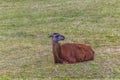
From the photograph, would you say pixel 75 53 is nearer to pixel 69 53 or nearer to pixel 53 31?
pixel 69 53

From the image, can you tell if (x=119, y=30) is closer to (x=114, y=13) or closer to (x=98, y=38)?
(x=98, y=38)

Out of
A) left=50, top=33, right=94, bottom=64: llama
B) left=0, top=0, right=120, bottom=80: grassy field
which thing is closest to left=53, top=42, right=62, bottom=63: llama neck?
left=50, top=33, right=94, bottom=64: llama

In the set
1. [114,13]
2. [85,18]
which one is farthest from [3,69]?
[114,13]

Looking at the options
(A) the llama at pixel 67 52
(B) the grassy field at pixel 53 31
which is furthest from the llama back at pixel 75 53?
(B) the grassy field at pixel 53 31

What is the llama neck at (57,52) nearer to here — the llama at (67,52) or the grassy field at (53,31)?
the llama at (67,52)

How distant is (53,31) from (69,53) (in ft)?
19.2

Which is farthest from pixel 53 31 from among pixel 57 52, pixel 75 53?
pixel 57 52

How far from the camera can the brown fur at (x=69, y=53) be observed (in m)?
11.7

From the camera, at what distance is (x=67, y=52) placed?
11844 mm

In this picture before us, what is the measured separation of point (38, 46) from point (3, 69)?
9.58 ft

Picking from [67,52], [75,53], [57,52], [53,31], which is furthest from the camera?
[53,31]

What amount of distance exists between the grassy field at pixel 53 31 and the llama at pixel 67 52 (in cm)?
16

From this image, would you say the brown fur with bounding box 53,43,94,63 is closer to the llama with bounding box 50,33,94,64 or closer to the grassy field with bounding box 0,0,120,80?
the llama with bounding box 50,33,94,64

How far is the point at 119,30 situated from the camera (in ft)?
57.4
